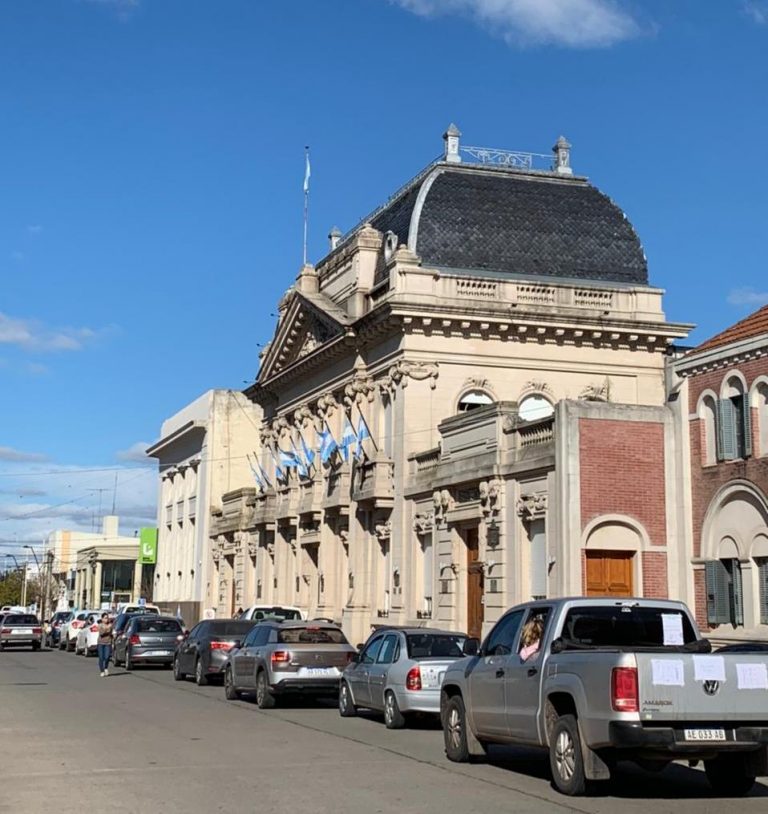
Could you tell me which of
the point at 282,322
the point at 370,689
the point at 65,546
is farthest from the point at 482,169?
the point at 65,546

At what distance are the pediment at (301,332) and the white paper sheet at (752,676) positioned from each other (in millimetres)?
29615

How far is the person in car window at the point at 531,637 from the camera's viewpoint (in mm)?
12594

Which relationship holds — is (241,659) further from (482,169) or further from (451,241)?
(482,169)

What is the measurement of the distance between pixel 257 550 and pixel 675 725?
4246 centimetres

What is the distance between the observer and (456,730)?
14250 mm

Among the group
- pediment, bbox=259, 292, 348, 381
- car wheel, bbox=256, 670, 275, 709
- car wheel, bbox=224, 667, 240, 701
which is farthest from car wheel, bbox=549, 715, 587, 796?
pediment, bbox=259, 292, 348, 381

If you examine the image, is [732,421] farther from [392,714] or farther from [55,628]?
[55,628]

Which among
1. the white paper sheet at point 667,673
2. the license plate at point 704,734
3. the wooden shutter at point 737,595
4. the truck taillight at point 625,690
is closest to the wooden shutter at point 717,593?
the wooden shutter at point 737,595

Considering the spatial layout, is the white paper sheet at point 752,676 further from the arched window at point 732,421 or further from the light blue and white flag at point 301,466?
the light blue and white flag at point 301,466

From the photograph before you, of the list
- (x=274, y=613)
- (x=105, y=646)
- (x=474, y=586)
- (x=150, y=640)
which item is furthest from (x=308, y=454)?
(x=105, y=646)

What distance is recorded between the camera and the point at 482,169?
136 ft

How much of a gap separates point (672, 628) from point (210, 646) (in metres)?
16.9

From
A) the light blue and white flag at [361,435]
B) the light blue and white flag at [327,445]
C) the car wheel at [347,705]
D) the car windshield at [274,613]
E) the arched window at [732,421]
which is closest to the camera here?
the car wheel at [347,705]

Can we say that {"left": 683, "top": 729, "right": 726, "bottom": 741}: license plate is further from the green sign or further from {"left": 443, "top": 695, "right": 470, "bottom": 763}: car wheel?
the green sign
